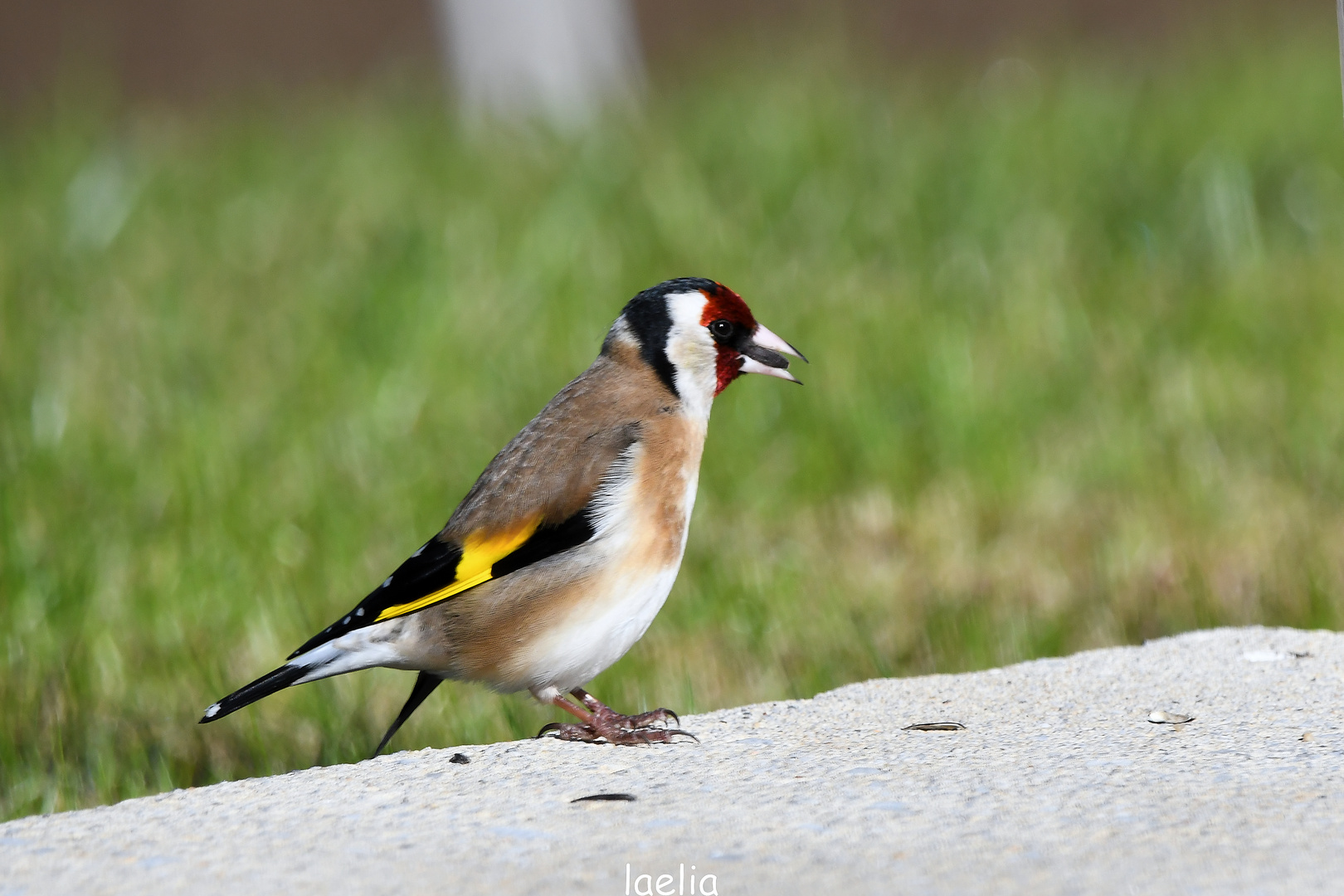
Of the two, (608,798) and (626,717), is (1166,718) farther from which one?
(608,798)

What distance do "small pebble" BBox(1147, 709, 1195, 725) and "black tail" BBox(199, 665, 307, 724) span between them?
62.5 inches

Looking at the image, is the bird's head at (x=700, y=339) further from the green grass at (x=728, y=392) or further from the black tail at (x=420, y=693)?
the green grass at (x=728, y=392)

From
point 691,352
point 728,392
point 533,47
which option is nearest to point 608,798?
point 691,352

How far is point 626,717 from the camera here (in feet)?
10.9

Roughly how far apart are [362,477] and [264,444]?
44cm

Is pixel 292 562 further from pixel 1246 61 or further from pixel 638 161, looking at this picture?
pixel 1246 61

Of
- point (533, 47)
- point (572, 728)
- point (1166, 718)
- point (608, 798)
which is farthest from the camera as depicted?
point (533, 47)

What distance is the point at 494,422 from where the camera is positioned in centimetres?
613

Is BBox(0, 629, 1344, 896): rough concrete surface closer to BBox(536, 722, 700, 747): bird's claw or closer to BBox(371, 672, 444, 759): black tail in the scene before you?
BBox(536, 722, 700, 747): bird's claw

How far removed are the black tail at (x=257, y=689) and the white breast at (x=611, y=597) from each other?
1.37 feet

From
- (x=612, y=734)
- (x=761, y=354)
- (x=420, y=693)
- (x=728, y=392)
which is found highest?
(x=728, y=392)

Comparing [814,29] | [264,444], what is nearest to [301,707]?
[264,444]

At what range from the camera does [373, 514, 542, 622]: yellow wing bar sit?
3.29m

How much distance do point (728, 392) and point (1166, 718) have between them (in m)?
3.30
